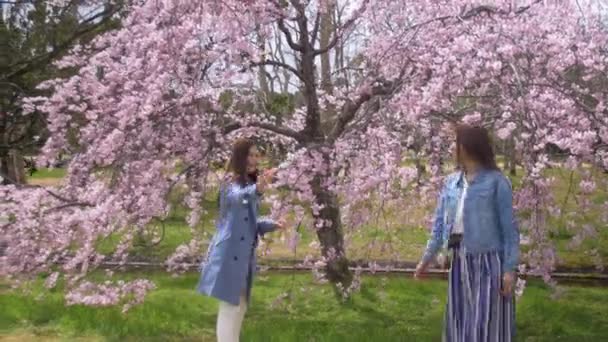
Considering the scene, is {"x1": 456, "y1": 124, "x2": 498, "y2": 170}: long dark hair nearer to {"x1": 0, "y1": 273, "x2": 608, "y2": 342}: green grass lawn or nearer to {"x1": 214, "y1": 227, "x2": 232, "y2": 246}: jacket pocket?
{"x1": 214, "y1": 227, "x2": 232, "y2": 246}: jacket pocket

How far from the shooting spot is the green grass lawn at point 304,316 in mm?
5773

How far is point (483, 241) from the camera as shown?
3.49 metres

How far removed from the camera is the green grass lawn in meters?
5.77

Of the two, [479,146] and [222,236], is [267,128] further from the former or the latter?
[479,146]

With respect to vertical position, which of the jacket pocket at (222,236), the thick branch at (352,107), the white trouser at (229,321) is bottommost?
the white trouser at (229,321)

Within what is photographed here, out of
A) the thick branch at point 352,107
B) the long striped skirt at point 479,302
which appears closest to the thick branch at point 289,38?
the thick branch at point 352,107

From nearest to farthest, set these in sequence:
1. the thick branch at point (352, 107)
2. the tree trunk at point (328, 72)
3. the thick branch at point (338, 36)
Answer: the thick branch at point (352, 107) → the thick branch at point (338, 36) → the tree trunk at point (328, 72)

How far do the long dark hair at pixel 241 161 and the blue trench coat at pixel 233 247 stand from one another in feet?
0.15

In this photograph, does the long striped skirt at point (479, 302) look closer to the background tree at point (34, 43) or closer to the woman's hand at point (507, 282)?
the woman's hand at point (507, 282)

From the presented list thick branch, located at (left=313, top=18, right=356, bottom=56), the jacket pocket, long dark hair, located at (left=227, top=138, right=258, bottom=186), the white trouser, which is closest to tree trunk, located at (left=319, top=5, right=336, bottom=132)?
thick branch, located at (left=313, top=18, right=356, bottom=56)

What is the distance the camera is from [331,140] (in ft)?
19.4

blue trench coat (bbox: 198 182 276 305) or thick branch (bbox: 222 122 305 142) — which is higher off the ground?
thick branch (bbox: 222 122 305 142)

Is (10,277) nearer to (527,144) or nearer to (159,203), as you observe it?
(159,203)

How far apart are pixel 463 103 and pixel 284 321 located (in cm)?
232
